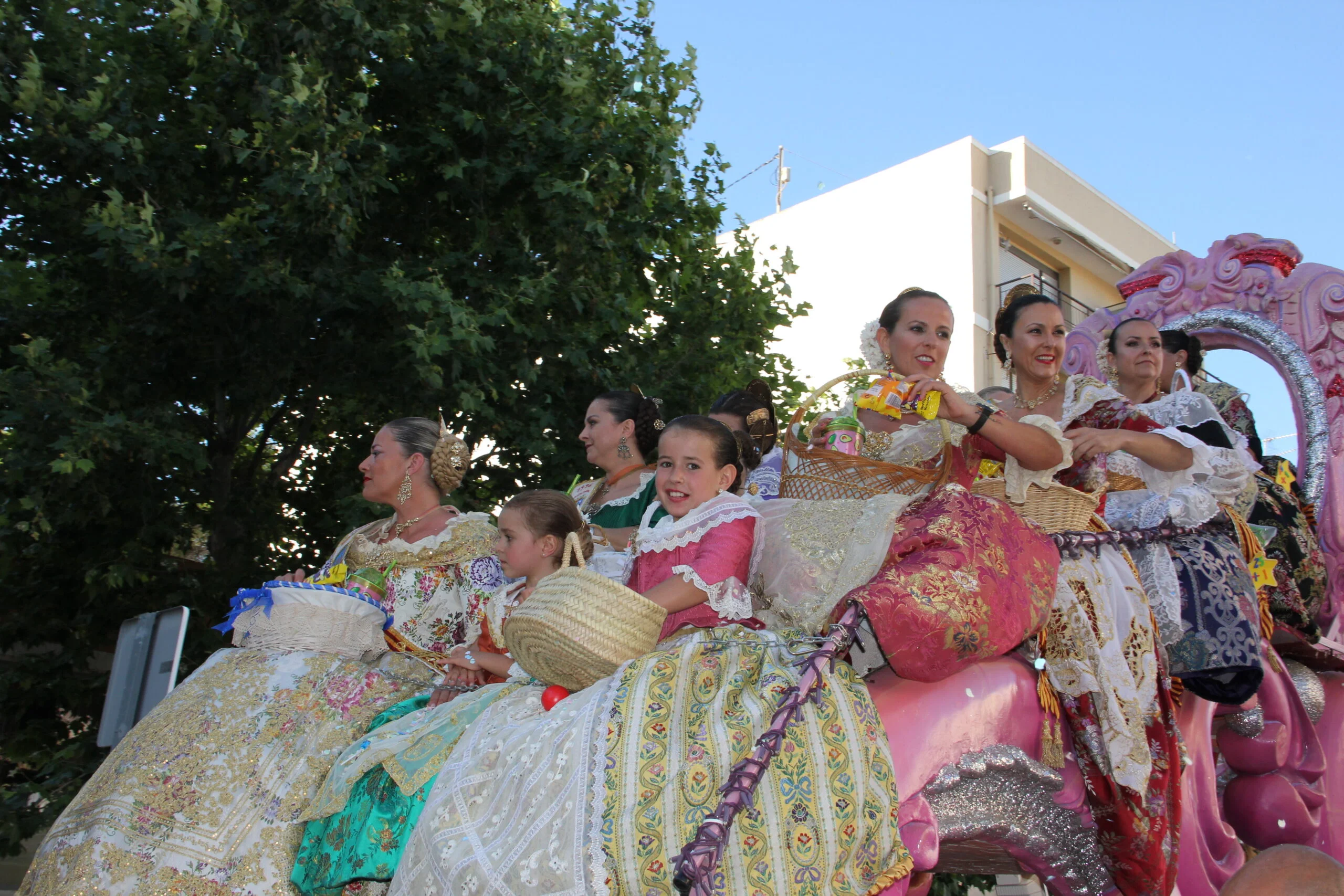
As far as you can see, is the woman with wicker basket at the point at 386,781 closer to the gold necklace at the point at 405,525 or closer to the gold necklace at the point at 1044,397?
the gold necklace at the point at 405,525

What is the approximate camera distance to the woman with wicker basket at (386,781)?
3.26 meters

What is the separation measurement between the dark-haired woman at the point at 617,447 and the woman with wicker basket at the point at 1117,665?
6.11 feet

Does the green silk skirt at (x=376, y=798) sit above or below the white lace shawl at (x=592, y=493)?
below

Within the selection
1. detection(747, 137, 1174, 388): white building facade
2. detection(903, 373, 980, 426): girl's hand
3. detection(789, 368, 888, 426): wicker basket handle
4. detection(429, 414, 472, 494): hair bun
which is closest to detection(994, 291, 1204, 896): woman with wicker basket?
detection(903, 373, 980, 426): girl's hand

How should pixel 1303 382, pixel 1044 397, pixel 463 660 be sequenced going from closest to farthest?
pixel 463 660
pixel 1044 397
pixel 1303 382

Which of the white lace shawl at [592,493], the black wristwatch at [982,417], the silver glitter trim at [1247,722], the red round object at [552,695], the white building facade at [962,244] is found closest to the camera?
the red round object at [552,695]

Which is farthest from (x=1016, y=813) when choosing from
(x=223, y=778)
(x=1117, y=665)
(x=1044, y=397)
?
(x=223, y=778)

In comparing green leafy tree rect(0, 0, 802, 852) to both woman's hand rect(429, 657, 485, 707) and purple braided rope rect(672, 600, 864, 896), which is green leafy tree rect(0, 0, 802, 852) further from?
purple braided rope rect(672, 600, 864, 896)

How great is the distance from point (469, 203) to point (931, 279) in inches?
432

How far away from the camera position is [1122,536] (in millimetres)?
3895

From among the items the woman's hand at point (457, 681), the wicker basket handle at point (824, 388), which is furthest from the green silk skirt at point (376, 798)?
the wicker basket handle at point (824, 388)

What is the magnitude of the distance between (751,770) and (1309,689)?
331 centimetres

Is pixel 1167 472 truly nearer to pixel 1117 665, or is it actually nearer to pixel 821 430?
pixel 1117 665

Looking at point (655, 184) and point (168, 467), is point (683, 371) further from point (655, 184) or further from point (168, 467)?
point (168, 467)
